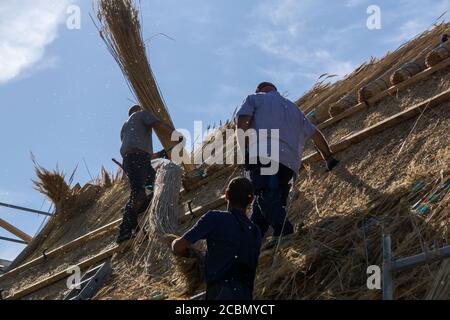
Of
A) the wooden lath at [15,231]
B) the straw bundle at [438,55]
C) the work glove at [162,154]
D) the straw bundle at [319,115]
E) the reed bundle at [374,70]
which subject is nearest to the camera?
the straw bundle at [438,55]

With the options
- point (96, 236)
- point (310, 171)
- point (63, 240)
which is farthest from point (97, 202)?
point (310, 171)

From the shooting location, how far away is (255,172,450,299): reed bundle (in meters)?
4.27

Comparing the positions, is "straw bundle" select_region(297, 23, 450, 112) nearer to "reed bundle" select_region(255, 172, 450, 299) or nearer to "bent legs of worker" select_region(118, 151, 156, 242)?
"bent legs of worker" select_region(118, 151, 156, 242)

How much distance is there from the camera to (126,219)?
21.5 ft

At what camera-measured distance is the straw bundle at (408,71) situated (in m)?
6.65

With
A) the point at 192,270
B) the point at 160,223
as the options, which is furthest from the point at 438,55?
the point at 192,270

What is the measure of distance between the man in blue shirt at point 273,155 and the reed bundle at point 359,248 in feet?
0.71

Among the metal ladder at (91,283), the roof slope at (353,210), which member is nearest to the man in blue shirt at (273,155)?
the roof slope at (353,210)

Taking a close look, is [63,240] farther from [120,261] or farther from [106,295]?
[106,295]

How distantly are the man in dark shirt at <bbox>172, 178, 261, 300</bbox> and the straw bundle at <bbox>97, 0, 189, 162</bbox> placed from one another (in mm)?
3239

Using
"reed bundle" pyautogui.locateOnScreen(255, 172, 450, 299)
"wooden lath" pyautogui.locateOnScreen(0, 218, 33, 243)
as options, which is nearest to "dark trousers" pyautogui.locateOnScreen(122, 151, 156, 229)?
"reed bundle" pyautogui.locateOnScreen(255, 172, 450, 299)

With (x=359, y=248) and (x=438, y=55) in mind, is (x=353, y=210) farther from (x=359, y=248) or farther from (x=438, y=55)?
(x=438, y=55)

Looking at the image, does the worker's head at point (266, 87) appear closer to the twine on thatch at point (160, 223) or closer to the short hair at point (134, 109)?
A: the twine on thatch at point (160, 223)

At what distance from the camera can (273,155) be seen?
17.1 ft
